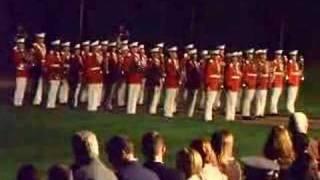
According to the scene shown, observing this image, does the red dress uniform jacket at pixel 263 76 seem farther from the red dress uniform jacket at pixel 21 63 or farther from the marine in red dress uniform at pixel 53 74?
the red dress uniform jacket at pixel 21 63

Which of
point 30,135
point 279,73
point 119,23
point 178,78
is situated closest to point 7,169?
point 30,135

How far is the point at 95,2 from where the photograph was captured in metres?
43.2

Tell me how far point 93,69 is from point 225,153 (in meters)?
17.2

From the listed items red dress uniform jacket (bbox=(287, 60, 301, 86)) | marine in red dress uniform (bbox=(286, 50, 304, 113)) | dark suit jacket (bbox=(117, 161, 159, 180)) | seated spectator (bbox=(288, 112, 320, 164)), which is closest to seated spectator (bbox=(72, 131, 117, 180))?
dark suit jacket (bbox=(117, 161, 159, 180))

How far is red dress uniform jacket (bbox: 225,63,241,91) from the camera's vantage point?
25617 millimetres

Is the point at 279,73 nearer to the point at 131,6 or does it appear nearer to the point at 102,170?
the point at 131,6

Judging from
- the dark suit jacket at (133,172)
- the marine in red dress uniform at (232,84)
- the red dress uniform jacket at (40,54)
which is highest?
the red dress uniform jacket at (40,54)

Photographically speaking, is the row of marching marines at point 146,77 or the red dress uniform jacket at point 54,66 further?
the red dress uniform jacket at point 54,66

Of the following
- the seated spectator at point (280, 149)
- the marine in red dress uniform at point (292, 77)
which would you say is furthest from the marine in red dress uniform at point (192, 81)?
the seated spectator at point (280, 149)

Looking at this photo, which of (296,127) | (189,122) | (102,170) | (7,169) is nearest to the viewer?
(102,170)

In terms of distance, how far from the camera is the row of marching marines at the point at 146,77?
84.9 ft

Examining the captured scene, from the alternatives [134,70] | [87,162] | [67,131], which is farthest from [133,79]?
[87,162]

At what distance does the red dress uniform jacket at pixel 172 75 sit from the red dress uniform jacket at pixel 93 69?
1483 millimetres

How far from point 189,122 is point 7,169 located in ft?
24.8
